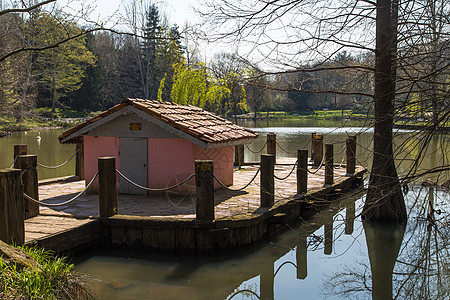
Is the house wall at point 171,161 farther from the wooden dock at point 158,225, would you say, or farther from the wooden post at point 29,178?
the wooden post at point 29,178

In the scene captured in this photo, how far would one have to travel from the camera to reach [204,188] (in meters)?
8.46

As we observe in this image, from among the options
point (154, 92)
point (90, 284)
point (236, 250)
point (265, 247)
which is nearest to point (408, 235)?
point (265, 247)

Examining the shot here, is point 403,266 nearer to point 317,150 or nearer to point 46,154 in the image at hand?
point 317,150

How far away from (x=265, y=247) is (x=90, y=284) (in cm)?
356

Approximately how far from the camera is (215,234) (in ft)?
28.1

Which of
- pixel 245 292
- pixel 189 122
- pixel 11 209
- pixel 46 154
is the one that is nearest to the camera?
pixel 11 209

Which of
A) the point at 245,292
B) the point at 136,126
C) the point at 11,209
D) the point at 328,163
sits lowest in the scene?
the point at 245,292

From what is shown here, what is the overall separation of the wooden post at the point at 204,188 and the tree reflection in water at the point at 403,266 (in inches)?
95.8

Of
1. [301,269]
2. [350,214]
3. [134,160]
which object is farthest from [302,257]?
[134,160]

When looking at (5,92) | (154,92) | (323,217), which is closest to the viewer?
(323,217)

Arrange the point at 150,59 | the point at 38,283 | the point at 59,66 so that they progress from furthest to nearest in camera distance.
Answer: the point at 150,59 < the point at 59,66 < the point at 38,283

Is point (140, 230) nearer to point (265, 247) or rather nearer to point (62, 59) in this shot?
point (265, 247)

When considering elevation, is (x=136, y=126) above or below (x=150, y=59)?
below

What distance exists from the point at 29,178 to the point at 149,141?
288 centimetres
